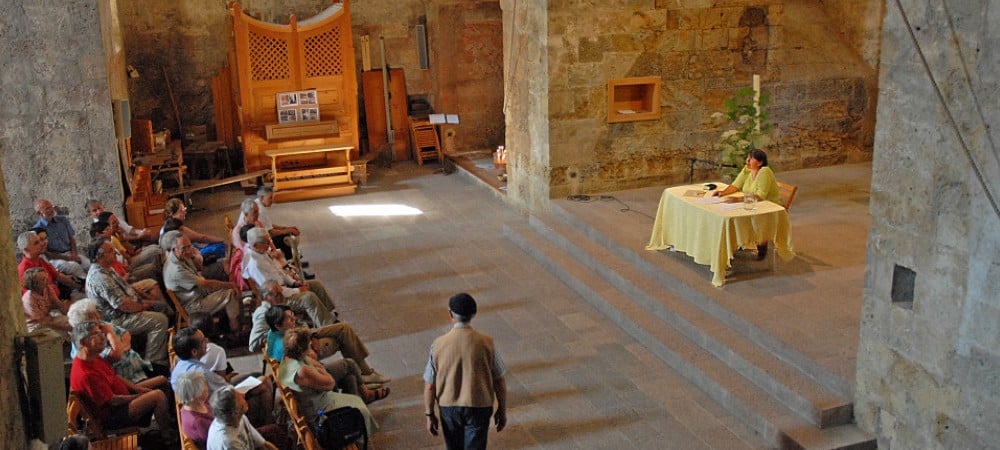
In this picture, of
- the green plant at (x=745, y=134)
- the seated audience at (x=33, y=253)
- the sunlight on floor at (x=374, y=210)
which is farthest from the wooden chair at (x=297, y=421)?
the sunlight on floor at (x=374, y=210)

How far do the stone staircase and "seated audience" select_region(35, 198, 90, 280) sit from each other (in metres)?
4.28

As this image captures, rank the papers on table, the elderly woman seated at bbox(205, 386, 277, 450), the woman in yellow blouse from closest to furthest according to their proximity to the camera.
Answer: the elderly woman seated at bbox(205, 386, 277, 450) < the papers on table < the woman in yellow blouse

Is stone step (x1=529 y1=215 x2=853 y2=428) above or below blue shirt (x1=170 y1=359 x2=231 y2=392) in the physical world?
below

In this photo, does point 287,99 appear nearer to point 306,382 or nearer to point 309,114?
point 309,114

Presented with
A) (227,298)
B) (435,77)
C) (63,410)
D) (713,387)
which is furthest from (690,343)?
(435,77)

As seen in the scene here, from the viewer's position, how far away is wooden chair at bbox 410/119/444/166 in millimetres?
14195

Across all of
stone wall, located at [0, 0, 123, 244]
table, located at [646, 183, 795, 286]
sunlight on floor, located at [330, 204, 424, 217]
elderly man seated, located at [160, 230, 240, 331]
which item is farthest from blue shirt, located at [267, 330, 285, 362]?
sunlight on floor, located at [330, 204, 424, 217]

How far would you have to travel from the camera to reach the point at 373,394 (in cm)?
608

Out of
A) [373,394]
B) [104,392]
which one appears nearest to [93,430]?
[104,392]

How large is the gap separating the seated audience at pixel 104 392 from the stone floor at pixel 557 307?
1351 millimetres

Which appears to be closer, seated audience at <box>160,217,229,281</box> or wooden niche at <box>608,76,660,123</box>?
seated audience at <box>160,217,229,281</box>

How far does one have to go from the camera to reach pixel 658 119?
10.4m

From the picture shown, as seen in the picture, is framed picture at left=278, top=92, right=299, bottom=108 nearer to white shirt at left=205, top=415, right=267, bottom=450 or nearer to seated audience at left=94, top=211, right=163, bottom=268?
seated audience at left=94, top=211, right=163, bottom=268

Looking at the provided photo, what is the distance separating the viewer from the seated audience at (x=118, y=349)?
5453mm
